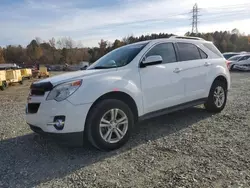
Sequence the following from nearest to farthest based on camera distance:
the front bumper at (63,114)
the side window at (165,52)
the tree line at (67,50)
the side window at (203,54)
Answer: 1. the front bumper at (63,114)
2. the side window at (165,52)
3. the side window at (203,54)
4. the tree line at (67,50)

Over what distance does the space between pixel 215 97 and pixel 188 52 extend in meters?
1.33

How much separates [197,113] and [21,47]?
94.8 meters

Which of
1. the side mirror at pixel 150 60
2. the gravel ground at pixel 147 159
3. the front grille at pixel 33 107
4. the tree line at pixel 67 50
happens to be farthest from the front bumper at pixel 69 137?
the tree line at pixel 67 50

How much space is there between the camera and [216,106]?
5.74 m

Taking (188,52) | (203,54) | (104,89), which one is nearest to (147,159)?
(104,89)

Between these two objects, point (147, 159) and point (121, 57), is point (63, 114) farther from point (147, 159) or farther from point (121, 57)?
point (121, 57)

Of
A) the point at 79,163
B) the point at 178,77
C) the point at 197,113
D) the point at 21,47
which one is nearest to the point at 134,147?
the point at 79,163

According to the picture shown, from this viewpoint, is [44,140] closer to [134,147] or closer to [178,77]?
[134,147]

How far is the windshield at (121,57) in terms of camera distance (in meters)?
4.42

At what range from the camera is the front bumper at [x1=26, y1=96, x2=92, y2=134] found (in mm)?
3486

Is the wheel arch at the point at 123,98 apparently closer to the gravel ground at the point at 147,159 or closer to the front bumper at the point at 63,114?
the front bumper at the point at 63,114

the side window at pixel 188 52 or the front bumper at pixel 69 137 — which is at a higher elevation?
the side window at pixel 188 52

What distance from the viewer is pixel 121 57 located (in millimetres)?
4680

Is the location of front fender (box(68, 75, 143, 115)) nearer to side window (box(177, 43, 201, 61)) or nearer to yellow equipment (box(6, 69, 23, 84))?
side window (box(177, 43, 201, 61))
